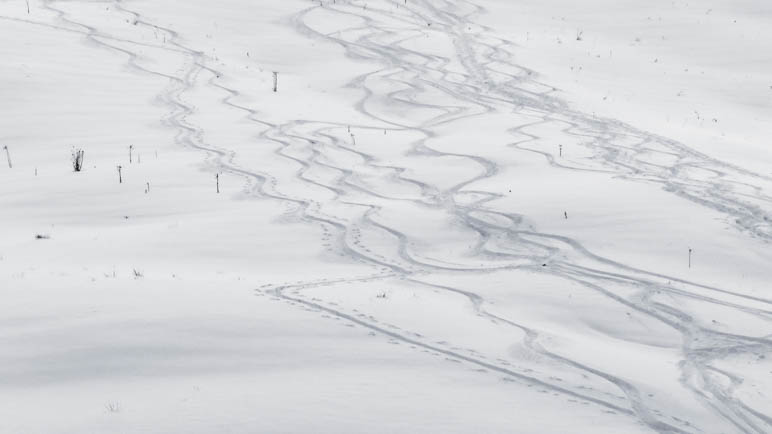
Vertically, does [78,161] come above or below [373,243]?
below

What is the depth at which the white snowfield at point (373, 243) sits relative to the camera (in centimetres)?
432

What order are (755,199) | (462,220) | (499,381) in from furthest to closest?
(755,199), (462,220), (499,381)

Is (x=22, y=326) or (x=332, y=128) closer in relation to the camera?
(x=22, y=326)

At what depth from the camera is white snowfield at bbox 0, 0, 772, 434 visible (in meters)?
4.32

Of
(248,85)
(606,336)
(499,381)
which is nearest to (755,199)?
(606,336)

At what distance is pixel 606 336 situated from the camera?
5266 mm

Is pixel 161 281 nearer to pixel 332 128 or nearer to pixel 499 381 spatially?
pixel 499 381

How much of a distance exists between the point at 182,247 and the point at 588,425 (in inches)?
132

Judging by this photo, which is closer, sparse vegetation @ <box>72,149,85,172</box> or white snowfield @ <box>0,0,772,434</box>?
white snowfield @ <box>0,0,772,434</box>

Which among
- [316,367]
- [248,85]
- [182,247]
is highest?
[316,367]

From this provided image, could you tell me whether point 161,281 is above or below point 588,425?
below

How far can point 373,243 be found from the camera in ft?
22.2

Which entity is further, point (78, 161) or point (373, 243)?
point (78, 161)

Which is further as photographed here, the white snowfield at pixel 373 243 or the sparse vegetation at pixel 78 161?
the sparse vegetation at pixel 78 161
